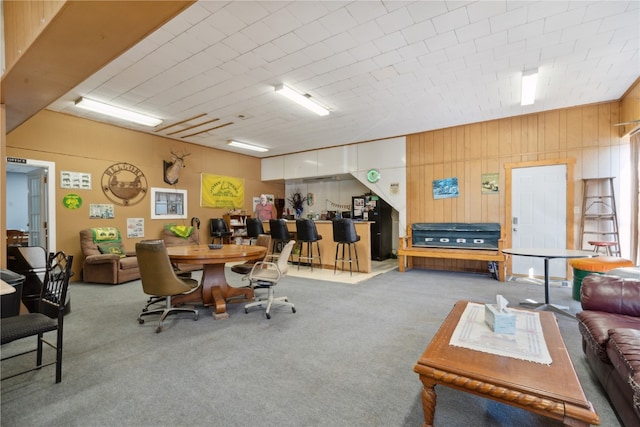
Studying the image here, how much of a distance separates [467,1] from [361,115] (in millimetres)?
3021

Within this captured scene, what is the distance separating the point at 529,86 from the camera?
14.0ft

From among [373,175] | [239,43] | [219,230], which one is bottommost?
[219,230]

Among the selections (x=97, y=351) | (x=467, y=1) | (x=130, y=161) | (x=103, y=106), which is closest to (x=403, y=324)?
(x=97, y=351)

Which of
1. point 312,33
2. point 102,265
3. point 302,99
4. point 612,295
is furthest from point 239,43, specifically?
point 102,265

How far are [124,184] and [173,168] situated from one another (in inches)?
43.8

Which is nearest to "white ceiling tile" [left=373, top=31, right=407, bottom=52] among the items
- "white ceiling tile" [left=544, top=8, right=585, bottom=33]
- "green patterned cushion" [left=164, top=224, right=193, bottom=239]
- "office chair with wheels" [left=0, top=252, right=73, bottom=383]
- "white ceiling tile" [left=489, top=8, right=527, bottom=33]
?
"white ceiling tile" [left=489, top=8, right=527, bottom=33]

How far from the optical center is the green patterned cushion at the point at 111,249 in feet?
17.9

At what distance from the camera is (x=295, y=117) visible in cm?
568

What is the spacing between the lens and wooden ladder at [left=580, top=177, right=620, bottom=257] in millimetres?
4879

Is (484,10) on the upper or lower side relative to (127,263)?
upper

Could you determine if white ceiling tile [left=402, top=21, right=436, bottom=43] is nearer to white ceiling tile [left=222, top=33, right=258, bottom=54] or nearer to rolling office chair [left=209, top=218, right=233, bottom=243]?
white ceiling tile [left=222, top=33, right=258, bottom=54]

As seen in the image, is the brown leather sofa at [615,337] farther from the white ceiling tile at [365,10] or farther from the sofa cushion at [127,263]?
the sofa cushion at [127,263]

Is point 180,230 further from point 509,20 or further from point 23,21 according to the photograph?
point 509,20

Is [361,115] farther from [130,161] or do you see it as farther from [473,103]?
[130,161]
